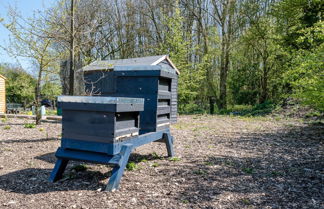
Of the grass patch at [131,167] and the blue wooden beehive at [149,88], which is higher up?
the blue wooden beehive at [149,88]

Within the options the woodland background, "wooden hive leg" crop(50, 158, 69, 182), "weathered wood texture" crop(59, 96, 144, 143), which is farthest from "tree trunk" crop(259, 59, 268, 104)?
"wooden hive leg" crop(50, 158, 69, 182)

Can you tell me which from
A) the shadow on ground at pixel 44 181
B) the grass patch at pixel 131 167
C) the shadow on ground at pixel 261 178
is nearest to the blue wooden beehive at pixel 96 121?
the shadow on ground at pixel 44 181

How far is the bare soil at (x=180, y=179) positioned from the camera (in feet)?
9.86

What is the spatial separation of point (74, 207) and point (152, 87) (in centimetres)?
228

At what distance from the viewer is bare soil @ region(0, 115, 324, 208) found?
3004 mm

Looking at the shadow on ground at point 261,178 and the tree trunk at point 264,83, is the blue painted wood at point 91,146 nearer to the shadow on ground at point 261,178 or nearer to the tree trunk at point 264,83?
the shadow on ground at point 261,178

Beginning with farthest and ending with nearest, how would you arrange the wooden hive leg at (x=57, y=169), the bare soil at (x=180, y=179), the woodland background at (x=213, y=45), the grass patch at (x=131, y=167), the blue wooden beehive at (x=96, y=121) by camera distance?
the woodland background at (x=213, y=45), the grass patch at (x=131, y=167), the wooden hive leg at (x=57, y=169), the blue wooden beehive at (x=96, y=121), the bare soil at (x=180, y=179)

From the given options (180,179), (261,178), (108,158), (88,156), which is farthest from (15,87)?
(261,178)

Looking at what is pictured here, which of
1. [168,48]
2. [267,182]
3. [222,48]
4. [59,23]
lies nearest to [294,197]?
[267,182]

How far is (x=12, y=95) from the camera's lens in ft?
89.0

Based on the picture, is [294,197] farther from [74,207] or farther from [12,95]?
[12,95]

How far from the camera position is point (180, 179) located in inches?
150

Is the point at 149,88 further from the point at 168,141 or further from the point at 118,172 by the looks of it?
the point at 118,172

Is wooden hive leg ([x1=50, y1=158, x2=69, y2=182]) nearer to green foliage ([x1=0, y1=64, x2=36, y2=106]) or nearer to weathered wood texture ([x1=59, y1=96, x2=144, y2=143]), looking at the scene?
weathered wood texture ([x1=59, y1=96, x2=144, y2=143])
